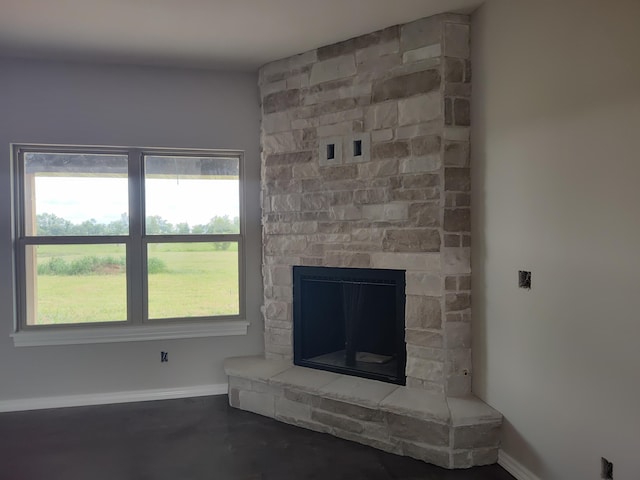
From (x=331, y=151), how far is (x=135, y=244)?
6.26ft

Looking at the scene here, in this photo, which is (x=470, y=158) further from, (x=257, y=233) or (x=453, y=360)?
(x=257, y=233)

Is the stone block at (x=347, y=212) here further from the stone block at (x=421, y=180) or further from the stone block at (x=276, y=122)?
the stone block at (x=276, y=122)

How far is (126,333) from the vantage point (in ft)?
12.7

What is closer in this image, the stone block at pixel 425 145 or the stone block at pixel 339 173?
the stone block at pixel 425 145

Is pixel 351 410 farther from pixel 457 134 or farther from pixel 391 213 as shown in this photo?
pixel 457 134

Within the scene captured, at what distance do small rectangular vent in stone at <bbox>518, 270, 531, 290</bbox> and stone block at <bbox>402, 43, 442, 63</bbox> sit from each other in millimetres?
1530

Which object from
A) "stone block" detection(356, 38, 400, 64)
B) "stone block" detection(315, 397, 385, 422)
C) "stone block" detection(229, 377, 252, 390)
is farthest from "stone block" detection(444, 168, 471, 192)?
"stone block" detection(229, 377, 252, 390)

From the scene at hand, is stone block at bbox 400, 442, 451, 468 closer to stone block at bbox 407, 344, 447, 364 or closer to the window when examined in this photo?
stone block at bbox 407, 344, 447, 364

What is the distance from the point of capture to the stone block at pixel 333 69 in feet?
11.2

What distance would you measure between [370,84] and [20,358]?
3578 millimetres

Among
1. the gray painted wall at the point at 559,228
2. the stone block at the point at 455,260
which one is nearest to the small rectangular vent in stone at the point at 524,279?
the gray painted wall at the point at 559,228

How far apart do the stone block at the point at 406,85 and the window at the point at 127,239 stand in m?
1.50

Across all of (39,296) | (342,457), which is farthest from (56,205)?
(342,457)

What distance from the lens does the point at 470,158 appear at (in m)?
3.02
